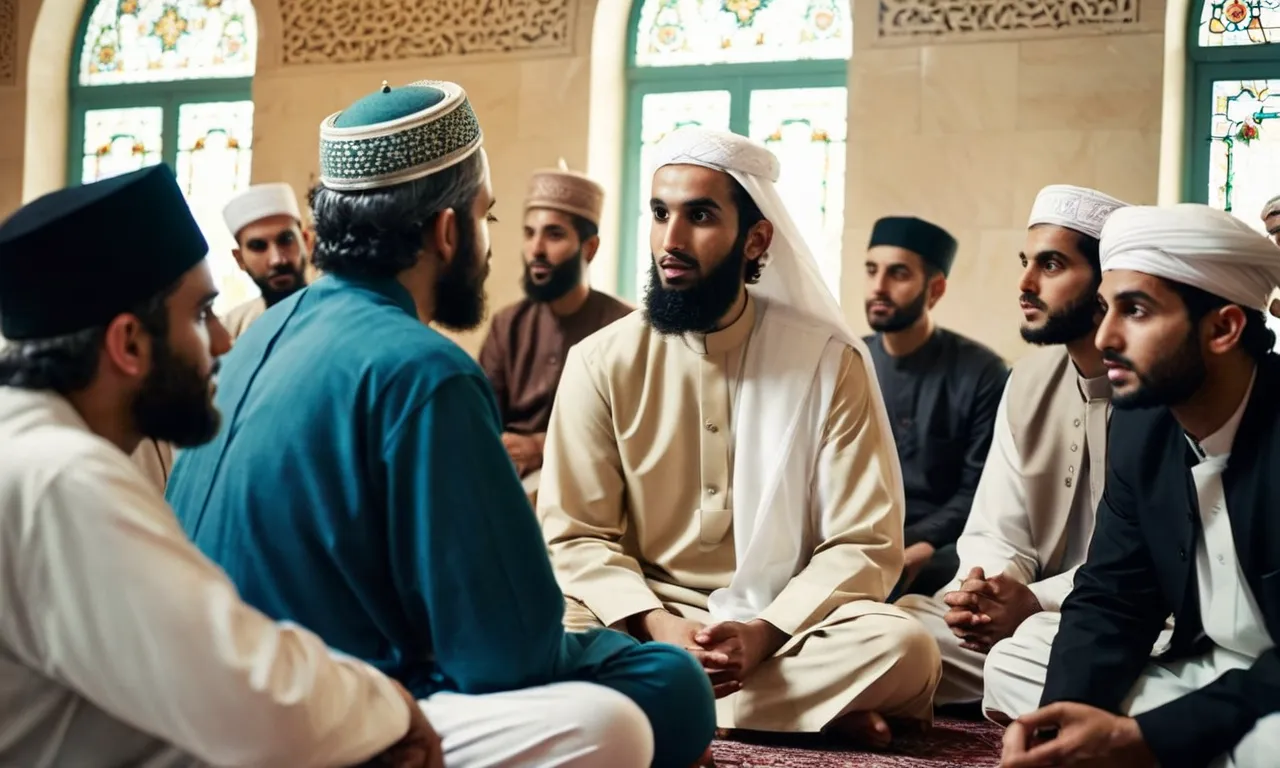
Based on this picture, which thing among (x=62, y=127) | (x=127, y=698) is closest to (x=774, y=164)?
(x=127, y=698)

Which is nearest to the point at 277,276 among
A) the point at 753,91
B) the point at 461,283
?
the point at 753,91

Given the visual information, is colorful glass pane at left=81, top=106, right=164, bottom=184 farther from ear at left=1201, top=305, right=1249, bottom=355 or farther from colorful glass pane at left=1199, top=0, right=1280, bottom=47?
ear at left=1201, top=305, right=1249, bottom=355

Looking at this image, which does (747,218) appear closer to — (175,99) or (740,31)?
(740,31)

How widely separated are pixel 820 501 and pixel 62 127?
19.2 feet

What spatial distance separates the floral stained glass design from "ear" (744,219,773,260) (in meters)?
2.95

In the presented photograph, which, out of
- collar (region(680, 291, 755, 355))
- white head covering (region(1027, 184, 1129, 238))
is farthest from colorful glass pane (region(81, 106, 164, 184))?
white head covering (region(1027, 184, 1129, 238))

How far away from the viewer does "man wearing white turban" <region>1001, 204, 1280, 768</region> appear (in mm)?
2605

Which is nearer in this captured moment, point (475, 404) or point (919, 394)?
point (475, 404)

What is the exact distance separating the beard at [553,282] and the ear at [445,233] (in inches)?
131

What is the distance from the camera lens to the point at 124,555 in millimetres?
1528

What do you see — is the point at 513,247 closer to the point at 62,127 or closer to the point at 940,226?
the point at 940,226

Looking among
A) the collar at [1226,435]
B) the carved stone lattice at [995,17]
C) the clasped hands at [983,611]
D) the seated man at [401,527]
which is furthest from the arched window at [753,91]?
the seated man at [401,527]

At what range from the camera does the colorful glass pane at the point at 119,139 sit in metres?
7.70

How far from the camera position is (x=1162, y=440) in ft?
9.12
